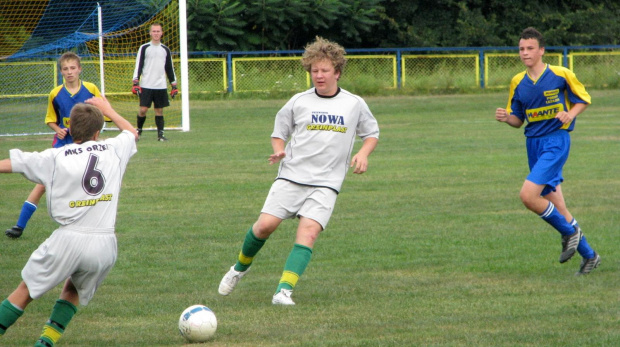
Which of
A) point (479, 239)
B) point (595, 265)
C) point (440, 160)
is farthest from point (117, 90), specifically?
point (595, 265)

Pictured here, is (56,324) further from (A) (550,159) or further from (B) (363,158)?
(A) (550,159)

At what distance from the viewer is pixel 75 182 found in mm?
4391

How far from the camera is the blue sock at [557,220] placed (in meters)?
6.47

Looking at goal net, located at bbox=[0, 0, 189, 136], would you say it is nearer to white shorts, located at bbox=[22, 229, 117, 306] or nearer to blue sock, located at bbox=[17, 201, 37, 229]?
blue sock, located at bbox=[17, 201, 37, 229]

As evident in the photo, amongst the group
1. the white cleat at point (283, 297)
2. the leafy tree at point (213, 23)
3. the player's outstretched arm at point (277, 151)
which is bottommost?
the white cleat at point (283, 297)

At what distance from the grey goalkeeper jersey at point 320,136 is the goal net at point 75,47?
37.2 ft

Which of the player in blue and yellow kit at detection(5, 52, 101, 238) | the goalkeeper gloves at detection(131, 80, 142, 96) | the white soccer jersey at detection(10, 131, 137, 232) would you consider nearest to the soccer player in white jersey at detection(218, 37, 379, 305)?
the white soccer jersey at detection(10, 131, 137, 232)

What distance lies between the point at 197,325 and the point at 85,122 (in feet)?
3.95

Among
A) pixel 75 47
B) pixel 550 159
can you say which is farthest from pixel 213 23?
pixel 550 159

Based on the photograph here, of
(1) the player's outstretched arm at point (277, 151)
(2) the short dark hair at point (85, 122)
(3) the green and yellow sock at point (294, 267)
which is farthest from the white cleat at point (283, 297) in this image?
(2) the short dark hair at point (85, 122)

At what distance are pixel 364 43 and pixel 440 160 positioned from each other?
27121 millimetres

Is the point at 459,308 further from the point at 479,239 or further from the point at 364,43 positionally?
the point at 364,43

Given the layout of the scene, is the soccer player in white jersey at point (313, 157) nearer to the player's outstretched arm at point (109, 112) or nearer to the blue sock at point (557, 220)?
the player's outstretched arm at point (109, 112)

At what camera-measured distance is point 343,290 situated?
19.7ft
